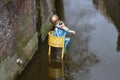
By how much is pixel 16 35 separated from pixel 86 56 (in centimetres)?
299

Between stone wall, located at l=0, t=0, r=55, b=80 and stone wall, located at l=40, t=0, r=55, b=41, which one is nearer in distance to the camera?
stone wall, located at l=0, t=0, r=55, b=80

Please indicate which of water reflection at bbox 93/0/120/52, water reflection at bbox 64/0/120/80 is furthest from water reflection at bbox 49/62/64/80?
water reflection at bbox 93/0/120/52

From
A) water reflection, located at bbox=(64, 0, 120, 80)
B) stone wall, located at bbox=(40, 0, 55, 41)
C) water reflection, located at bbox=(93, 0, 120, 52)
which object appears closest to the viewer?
water reflection, located at bbox=(64, 0, 120, 80)

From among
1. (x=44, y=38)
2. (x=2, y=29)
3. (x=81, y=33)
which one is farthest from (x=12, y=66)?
(x=81, y=33)

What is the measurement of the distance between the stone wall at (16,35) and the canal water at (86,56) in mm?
502

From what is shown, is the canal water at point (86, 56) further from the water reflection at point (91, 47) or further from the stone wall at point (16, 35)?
the stone wall at point (16, 35)

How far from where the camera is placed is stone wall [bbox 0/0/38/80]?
9.82 metres

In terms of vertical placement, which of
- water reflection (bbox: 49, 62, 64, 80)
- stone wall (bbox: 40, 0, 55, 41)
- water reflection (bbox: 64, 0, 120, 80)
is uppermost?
stone wall (bbox: 40, 0, 55, 41)

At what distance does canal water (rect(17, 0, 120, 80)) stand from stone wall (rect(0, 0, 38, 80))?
502 millimetres

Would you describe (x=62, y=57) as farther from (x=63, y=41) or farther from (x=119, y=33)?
(x=119, y=33)

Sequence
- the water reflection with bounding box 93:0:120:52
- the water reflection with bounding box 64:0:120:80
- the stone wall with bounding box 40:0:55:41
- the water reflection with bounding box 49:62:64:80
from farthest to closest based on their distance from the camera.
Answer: the water reflection with bounding box 93:0:120:52 → the stone wall with bounding box 40:0:55:41 → the water reflection with bounding box 64:0:120:80 → the water reflection with bounding box 49:62:64:80

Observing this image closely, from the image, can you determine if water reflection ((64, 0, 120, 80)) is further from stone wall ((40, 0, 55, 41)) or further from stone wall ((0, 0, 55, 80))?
stone wall ((0, 0, 55, 80))

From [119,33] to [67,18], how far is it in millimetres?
3300

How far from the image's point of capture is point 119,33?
1533 cm
